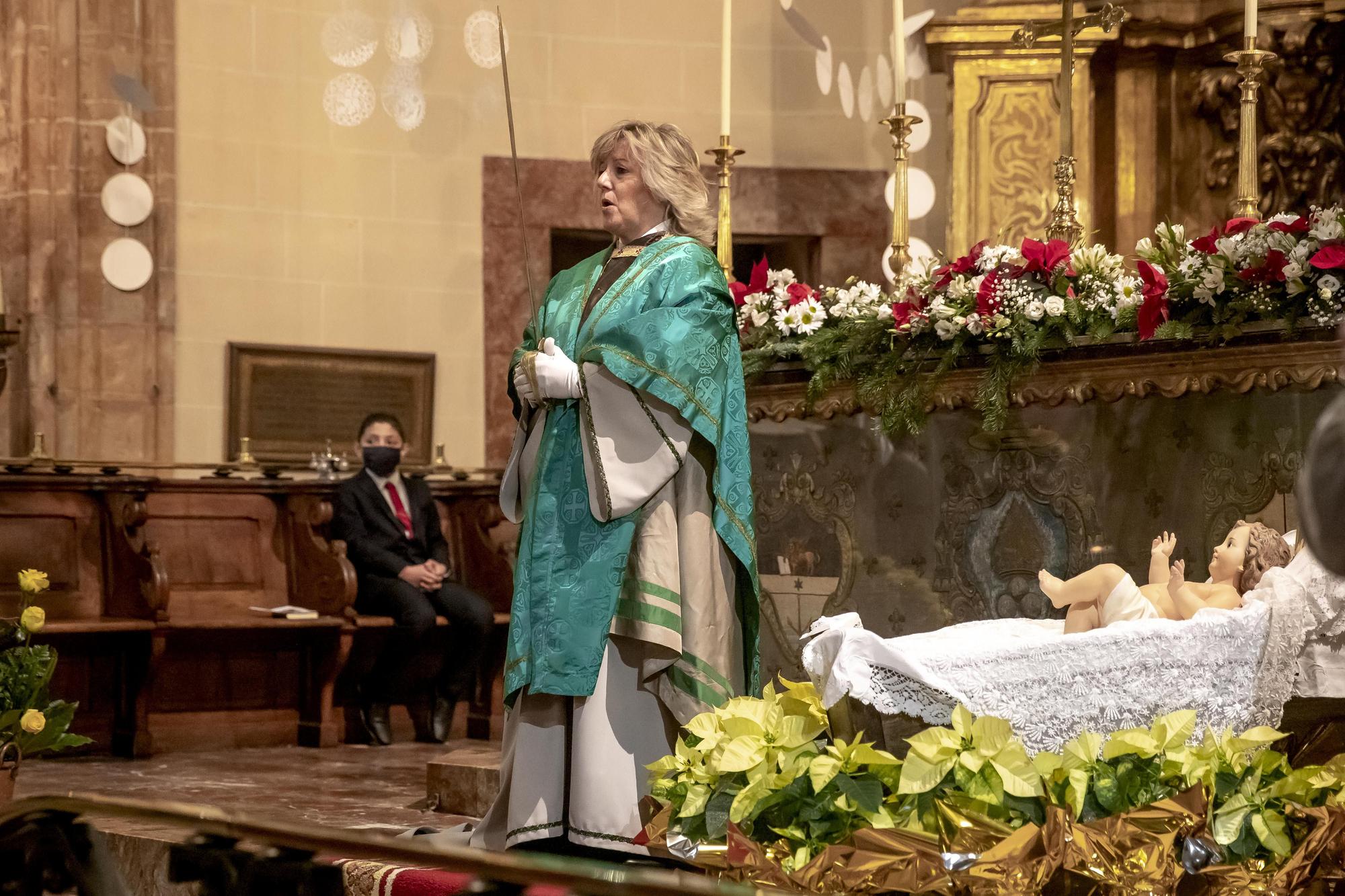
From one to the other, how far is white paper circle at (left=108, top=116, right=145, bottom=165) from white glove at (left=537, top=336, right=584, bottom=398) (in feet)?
16.9

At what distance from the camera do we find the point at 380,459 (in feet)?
23.5

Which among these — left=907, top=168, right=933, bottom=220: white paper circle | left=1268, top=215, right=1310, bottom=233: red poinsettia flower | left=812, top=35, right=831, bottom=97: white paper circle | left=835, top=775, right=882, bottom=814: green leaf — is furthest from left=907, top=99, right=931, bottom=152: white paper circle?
left=835, top=775, right=882, bottom=814: green leaf

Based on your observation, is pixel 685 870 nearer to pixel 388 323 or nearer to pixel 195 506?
pixel 195 506

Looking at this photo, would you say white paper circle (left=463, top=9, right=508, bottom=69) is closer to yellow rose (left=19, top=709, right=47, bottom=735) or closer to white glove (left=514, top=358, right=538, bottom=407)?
white glove (left=514, top=358, right=538, bottom=407)

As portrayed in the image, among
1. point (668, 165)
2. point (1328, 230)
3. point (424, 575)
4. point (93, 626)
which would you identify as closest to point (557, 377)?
point (668, 165)

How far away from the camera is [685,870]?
2.96 m

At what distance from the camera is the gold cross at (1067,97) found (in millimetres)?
4586

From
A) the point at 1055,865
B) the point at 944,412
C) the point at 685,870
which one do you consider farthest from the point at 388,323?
the point at 1055,865

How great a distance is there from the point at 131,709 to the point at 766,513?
2933 millimetres

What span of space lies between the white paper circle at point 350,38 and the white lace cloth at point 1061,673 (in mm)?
6273

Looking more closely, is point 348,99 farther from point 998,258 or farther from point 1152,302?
point 1152,302

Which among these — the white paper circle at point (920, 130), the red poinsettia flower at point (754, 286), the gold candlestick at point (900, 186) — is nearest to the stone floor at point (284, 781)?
the red poinsettia flower at point (754, 286)

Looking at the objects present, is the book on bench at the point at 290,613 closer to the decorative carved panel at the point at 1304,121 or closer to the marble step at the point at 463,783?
the marble step at the point at 463,783

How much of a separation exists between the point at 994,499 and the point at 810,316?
77cm
